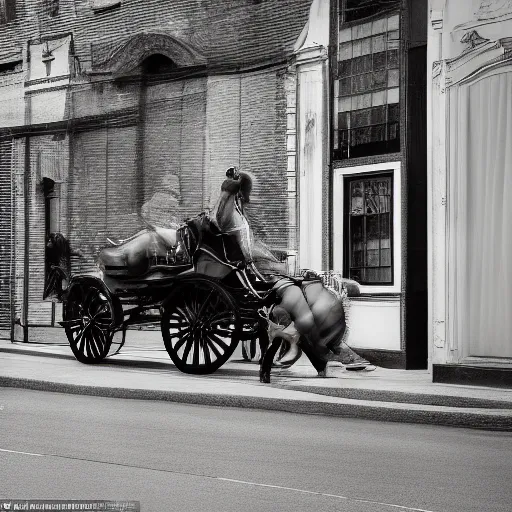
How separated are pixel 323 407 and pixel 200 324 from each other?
341 centimetres

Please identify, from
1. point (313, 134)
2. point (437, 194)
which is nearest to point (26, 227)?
point (313, 134)

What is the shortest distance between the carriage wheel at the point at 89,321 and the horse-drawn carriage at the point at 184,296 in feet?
0.04

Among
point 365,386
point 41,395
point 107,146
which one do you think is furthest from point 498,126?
point 107,146

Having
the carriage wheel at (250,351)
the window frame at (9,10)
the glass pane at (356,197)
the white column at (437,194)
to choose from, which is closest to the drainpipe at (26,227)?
the window frame at (9,10)

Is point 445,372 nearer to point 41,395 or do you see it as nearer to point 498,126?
point 498,126

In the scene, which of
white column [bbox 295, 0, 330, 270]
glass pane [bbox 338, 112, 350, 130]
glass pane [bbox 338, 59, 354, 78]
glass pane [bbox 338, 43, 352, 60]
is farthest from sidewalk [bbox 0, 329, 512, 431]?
glass pane [bbox 338, 43, 352, 60]

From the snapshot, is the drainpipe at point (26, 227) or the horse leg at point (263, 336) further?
the drainpipe at point (26, 227)

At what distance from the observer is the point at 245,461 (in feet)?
27.2

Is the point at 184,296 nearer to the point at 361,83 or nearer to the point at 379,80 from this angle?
the point at 361,83

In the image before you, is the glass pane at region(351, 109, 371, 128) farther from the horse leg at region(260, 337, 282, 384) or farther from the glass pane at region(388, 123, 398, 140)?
the horse leg at region(260, 337, 282, 384)

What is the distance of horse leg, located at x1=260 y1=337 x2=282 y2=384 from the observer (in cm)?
1362

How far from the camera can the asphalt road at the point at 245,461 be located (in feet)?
22.4

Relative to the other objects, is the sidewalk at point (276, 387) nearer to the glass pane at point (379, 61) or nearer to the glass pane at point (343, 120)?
the glass pane at point (343, 120)

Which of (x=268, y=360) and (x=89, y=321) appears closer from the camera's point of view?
(x=268, y=360)
